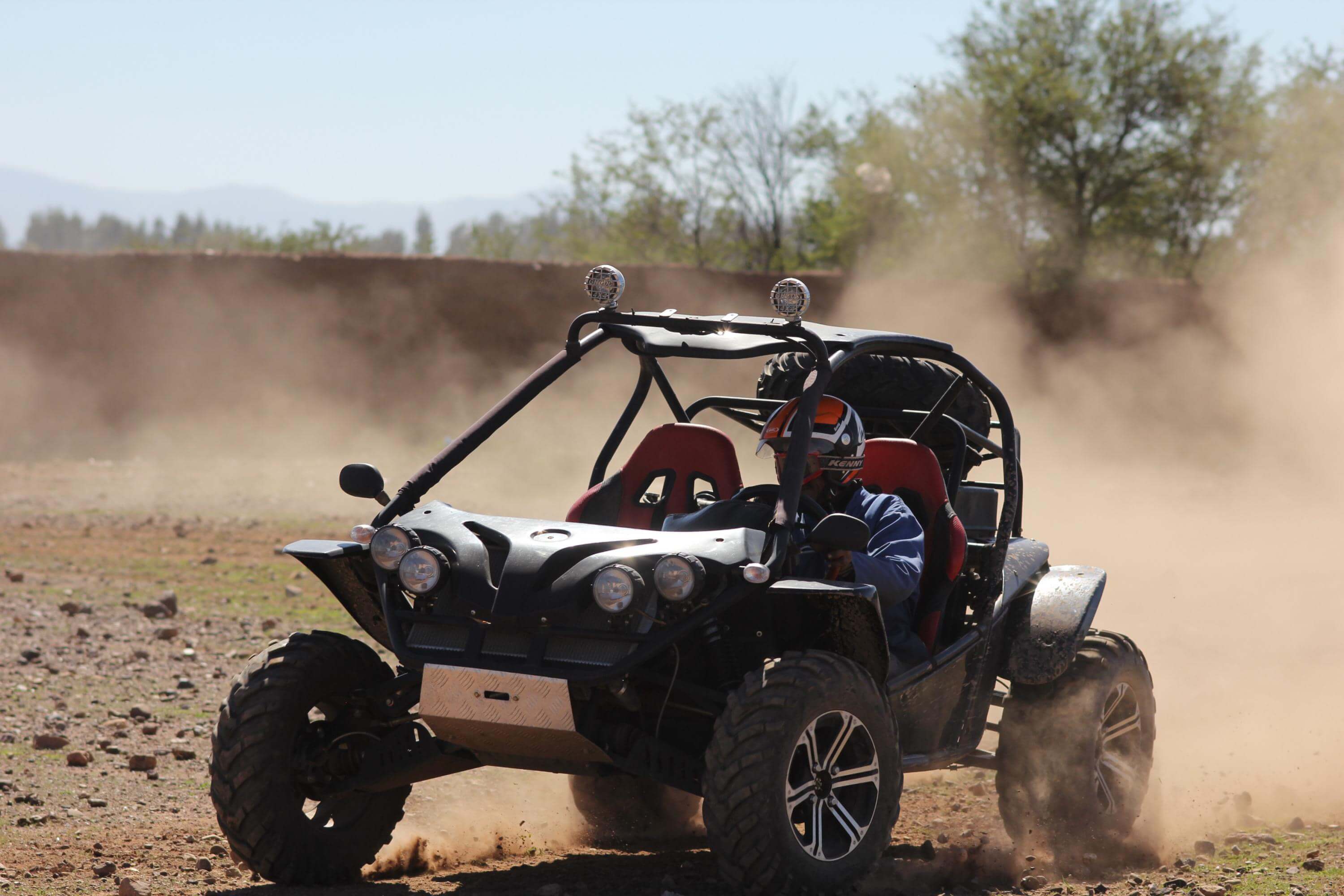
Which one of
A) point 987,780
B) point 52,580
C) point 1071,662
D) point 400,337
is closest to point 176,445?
point 400,337

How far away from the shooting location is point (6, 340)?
86.5 ft

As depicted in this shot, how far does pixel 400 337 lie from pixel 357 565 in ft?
68.5

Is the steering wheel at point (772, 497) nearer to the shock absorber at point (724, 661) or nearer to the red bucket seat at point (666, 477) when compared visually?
the red bucket seat at point (666, 477)

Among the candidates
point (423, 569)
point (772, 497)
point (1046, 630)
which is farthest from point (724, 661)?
point (1046, 630)

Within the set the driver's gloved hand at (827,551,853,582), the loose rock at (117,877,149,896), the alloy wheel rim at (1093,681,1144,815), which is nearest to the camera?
the loose rock at (117,877,149,896)

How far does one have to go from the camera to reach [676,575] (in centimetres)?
459

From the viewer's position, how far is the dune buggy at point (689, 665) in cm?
458

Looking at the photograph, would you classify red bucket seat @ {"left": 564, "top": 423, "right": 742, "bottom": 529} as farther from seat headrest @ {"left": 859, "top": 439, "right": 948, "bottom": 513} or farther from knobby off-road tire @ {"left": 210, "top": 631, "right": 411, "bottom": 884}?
knobby off-road tire @ {"left": 210, "top": 631, "right": 411, "bottom": 884}

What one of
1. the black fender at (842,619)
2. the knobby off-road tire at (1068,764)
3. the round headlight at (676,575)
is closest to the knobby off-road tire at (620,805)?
the knobby off-road tire at (1068,764)

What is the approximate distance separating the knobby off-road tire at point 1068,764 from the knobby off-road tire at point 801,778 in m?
1.28

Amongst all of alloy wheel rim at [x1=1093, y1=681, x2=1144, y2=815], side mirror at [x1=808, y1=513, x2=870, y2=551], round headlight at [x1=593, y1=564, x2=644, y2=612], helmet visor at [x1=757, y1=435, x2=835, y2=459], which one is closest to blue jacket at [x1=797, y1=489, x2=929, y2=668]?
helmet visor at [x1=757, y1=435, x2=835, y2=459]

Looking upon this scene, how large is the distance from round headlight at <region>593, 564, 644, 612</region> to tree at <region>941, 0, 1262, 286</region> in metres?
26.9

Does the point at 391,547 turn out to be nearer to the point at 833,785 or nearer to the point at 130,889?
the point at 130,889

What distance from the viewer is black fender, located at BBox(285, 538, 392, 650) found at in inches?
203
